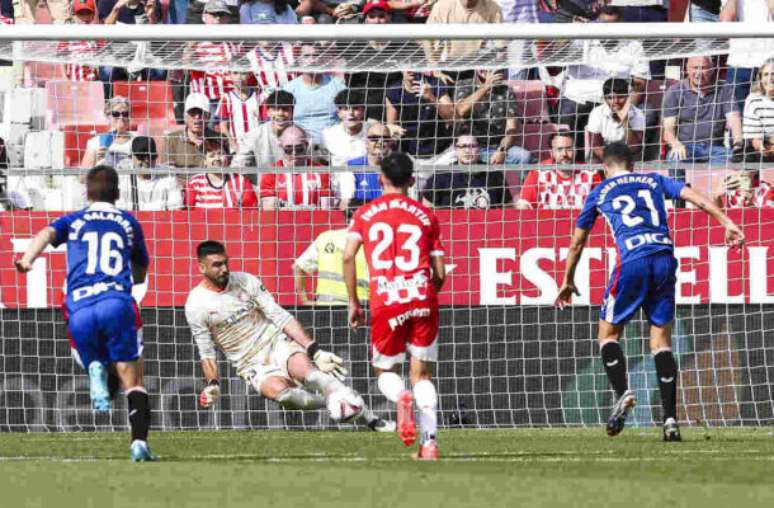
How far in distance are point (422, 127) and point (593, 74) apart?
166 centimetres

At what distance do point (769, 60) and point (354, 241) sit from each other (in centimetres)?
670

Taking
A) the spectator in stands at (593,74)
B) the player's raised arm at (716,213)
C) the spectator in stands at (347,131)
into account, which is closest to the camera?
the player's raised arm at (716,213)

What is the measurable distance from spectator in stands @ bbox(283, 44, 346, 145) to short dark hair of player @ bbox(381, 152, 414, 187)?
5.62 metres

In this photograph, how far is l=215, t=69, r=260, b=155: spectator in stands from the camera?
49.0 ft

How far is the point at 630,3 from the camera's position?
18.1 meters

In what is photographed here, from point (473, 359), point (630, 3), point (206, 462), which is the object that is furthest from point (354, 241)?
point (630, 3)

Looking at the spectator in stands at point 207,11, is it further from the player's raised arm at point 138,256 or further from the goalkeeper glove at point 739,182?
the player's raised arm at point 138,256

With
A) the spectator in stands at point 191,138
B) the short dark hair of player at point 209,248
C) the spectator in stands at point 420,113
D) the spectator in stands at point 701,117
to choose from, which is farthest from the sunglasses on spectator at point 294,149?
the spectator in stands at point 701,117

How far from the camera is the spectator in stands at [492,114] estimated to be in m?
14.9

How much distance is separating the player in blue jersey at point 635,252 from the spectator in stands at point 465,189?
350cm

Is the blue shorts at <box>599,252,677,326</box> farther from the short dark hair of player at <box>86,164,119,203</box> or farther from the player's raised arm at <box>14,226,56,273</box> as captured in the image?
the player's raised arm at <box>14,226,56,273</box>

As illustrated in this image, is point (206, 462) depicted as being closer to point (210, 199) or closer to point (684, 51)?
point (210, 199)

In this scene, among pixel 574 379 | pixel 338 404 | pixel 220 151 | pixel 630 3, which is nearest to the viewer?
pixel 338 404

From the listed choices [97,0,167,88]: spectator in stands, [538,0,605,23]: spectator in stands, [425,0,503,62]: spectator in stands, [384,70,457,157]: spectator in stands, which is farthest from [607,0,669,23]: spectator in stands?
[97,0,167,88]: spectator in stands
